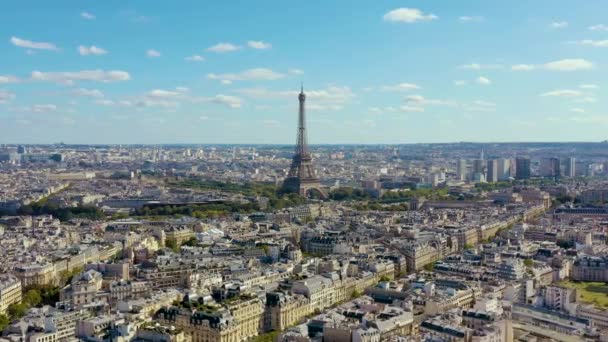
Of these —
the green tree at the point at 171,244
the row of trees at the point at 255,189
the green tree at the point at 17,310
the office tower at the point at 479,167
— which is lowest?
the green tree at the point at 17,310

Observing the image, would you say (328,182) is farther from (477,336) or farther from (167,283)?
(477,336)

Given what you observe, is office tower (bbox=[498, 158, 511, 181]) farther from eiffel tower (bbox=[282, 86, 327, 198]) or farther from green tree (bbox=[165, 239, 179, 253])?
green tree (bbox=[165, 239, 179, 253])

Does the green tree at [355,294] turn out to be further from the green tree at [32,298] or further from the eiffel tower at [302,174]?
the eiffel tower at [302,174]

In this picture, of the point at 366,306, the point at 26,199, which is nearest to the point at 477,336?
the point at 366,306

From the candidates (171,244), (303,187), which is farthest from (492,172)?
(171,244)

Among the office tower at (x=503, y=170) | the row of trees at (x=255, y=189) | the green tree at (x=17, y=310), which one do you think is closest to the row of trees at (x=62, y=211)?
the row of trees at (x=255, y=189)

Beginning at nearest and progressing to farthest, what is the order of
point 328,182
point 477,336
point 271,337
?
point 477,336 → point 271,337 → point 328,182
